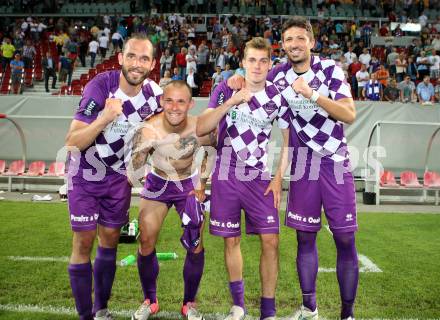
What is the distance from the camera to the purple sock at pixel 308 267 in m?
5.08

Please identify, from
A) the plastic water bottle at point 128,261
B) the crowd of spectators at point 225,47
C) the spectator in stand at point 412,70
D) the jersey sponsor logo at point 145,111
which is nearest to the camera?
the jersey sponsor logo at point 145,111

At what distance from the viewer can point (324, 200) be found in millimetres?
5031

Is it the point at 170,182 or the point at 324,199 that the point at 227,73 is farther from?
the point at 324,199

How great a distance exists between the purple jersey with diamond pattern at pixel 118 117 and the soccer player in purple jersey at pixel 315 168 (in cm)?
75

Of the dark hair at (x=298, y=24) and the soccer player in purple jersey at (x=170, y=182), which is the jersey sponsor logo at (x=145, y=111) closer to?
the soccer player in purple jersey at (x=170, y=182)

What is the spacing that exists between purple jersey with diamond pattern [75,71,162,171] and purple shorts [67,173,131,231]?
147mm

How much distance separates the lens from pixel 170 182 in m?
5.32

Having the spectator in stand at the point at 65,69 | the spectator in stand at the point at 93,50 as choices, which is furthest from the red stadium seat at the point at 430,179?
the spectator in stand at the point at 93,50

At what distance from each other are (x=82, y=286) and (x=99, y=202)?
2.27ft

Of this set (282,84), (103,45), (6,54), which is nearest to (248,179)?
(282,84)

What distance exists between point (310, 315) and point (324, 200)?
3.22 feet

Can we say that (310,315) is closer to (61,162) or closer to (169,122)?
(169,122)

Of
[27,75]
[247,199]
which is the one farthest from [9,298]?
[27,75]

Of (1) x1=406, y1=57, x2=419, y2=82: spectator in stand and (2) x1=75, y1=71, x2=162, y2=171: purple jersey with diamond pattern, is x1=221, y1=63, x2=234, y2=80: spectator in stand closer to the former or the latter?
→ (1) x1=406, y1=57, x2=419, y2=82: spectator in stand
